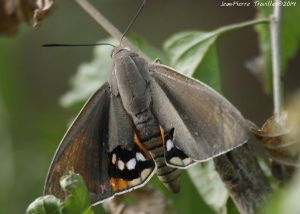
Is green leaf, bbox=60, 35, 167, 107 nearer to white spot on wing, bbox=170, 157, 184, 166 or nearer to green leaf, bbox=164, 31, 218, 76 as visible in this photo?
green leaf, bbox=164, 31, 218, 76

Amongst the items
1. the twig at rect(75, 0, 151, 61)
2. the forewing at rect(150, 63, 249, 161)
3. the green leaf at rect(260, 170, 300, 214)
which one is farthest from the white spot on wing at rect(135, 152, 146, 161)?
the green leaf at rect(260, 170, 300, 214)

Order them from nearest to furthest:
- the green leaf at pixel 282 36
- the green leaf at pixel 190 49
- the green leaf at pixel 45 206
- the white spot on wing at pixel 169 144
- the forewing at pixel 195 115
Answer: the green leaf at pixel 45 206
the forewing at pixel 195 115
the white spot on wing at pixel 169 144
the green leaf at pixel 190 49
the green leaf at pixel 282 36

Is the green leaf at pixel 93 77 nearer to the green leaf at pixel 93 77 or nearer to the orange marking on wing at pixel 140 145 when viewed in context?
the green leaf at pixel 93 77

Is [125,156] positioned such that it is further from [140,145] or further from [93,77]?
[93,77]

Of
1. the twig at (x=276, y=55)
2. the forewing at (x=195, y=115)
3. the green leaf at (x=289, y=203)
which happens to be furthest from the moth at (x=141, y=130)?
the green leaf at (x=289, y=203)

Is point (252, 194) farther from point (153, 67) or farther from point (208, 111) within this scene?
point (153, 67)

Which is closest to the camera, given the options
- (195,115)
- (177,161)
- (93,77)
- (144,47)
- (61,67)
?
(177,161)

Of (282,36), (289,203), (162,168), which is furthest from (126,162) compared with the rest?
(289,203)
